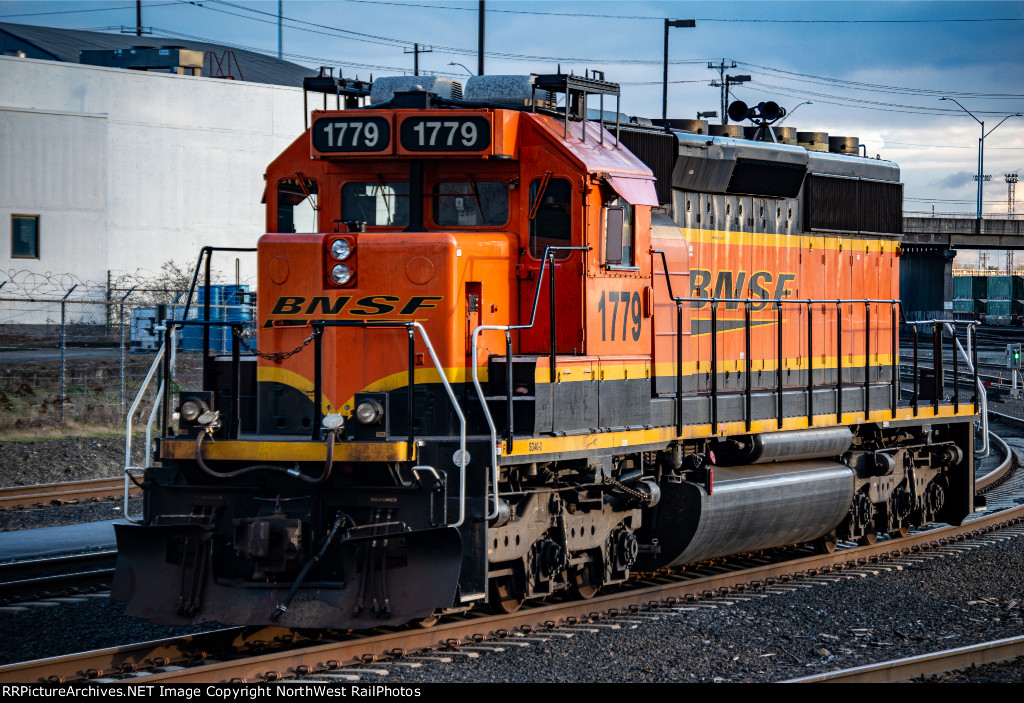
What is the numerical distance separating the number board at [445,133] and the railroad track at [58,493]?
7.99 m

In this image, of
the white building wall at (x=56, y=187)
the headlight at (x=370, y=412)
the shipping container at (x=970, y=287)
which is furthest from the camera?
the shipping container at (x=970, y=287)

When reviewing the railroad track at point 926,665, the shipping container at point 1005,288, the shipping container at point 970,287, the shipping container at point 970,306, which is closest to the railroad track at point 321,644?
the railroad track at point 926,665

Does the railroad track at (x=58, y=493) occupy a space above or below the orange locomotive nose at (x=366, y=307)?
below

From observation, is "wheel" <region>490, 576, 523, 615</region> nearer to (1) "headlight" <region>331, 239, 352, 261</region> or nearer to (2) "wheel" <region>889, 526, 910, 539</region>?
(1) "headlight" <region>331, 239, 352, 261</region>

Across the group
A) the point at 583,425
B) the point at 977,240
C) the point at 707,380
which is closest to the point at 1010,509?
the point at 707,380

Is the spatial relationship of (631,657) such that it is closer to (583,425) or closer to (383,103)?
(583,425)

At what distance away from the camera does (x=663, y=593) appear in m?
9.36

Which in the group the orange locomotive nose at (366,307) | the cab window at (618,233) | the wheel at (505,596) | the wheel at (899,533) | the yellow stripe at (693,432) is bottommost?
the wheel at (899,533)

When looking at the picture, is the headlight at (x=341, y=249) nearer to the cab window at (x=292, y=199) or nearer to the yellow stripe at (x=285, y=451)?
the cab window at (x=292, y=199)

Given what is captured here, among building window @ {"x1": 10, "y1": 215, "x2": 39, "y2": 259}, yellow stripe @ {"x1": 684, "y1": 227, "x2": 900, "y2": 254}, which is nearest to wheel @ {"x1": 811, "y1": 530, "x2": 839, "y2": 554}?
yellow stripe @ {"x1": 684, "y1": 227, "x2": 900, "y2": 254}

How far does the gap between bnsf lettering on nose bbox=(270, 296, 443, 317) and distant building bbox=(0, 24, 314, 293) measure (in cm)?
2486

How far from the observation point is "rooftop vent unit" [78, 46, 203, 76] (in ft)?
124

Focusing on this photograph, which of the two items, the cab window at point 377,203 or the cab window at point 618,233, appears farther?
the cab window at point 618,233

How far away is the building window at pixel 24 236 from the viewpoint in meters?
30.6
